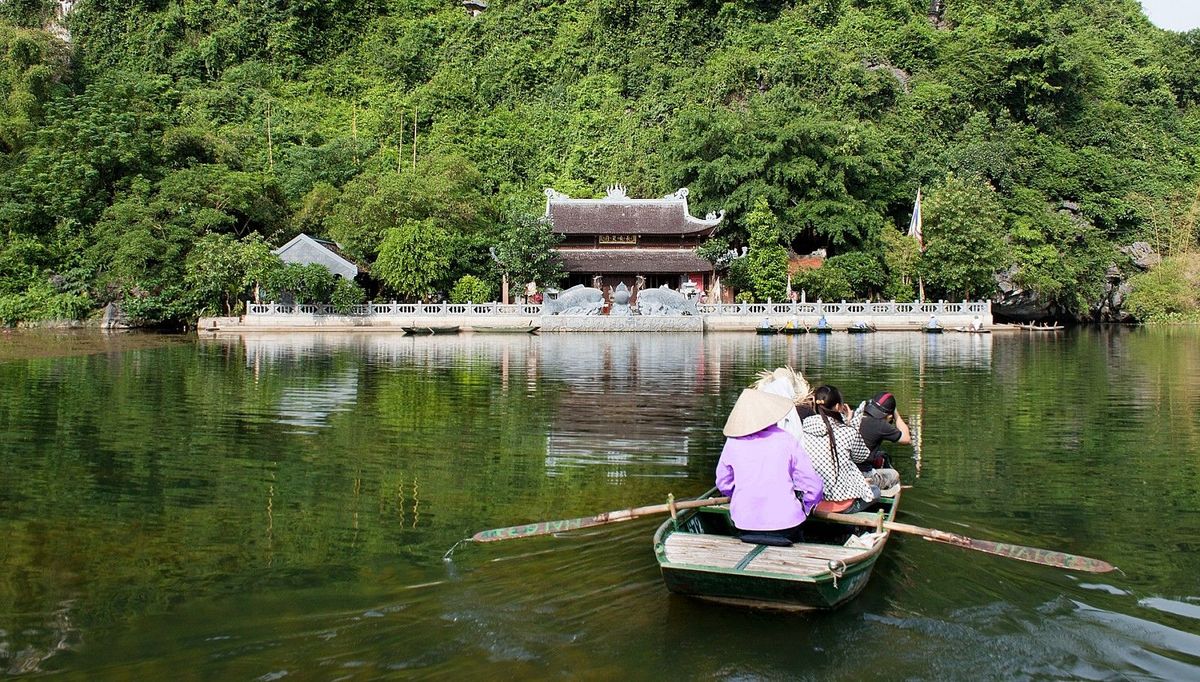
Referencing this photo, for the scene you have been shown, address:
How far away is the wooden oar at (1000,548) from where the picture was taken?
19.4 ft

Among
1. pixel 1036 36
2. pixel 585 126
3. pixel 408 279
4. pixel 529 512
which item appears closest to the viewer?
pixel 529 512

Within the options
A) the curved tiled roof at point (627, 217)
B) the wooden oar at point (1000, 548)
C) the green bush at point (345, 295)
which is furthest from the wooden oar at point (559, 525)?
the curved tiled roof at point (627, 217)

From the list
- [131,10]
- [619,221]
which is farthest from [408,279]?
[131,10]

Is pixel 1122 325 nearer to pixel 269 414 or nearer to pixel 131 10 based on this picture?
pixel 269 414

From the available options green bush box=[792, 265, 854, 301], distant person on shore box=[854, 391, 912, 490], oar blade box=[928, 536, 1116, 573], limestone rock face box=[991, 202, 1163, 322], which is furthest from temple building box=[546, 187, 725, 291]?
oar blade box=[928, 536, 1116, 573]

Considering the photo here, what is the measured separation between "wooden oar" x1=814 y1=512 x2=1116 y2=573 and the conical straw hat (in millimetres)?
1038

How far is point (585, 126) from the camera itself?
54031mm

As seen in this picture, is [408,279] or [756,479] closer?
[756,479]

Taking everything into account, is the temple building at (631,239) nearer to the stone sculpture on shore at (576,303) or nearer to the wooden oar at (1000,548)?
the stone sculpture on shore at (576,303)

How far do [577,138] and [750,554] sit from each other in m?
49.6

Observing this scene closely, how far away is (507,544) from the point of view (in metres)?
7.16

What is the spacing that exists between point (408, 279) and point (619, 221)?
35.2ft

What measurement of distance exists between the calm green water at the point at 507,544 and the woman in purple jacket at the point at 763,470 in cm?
63

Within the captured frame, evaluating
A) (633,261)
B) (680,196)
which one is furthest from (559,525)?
(680,196)
